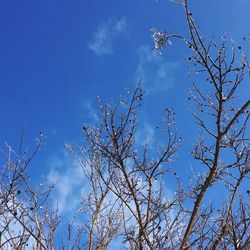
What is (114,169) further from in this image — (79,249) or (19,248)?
(79,249)

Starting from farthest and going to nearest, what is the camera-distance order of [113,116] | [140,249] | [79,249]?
1. [79,249]
2. [113,116]
3. [140,249]

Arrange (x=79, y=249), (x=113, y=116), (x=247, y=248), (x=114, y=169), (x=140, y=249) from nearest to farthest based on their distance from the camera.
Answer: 1. (x=247, y=248)
2. (x=140, y=249)
3. (x=113, y=116)
4. (x=114, y=169)
5. (x=79, y=249)

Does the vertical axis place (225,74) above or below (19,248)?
above

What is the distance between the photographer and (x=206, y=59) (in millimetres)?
5492

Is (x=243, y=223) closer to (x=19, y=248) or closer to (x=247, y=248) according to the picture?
(x=247, y=248)

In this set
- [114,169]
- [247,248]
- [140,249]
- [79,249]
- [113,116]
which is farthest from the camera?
[79,249]

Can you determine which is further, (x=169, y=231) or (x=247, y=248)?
(x=169, y=231)

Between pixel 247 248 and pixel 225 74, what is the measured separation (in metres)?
2.43

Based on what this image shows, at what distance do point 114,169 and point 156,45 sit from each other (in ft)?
7.50

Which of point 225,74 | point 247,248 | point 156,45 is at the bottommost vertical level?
point 247,248

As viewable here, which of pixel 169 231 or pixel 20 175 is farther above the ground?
pixel 20 175

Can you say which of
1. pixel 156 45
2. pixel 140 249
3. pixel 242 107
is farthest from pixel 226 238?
pixel 156 45

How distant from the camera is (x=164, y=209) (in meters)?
6.23

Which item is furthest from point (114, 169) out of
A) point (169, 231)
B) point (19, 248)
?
point (19, 248)
